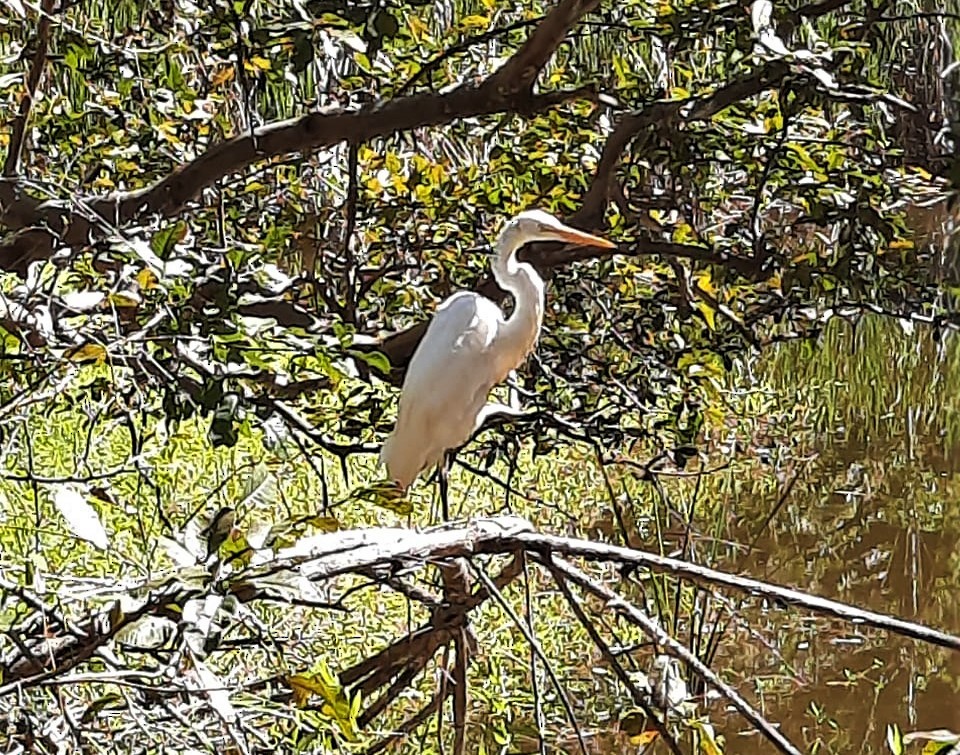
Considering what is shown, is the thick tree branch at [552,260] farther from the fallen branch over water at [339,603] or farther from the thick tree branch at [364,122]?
the fallen branch over water at [339,603]

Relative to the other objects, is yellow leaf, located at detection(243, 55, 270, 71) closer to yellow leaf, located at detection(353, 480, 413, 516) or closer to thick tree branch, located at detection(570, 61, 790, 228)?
thick tree branch, located at detection(570, 61, 790, 228)

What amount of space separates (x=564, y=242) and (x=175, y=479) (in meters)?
0.41

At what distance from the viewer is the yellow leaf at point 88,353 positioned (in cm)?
39

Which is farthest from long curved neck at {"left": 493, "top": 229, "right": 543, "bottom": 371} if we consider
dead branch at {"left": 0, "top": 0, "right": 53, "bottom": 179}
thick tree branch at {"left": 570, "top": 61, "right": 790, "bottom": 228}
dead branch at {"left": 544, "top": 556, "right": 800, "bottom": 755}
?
dead branch at {"left": 544, "top": 556, "right": 800, "bottom": 755}

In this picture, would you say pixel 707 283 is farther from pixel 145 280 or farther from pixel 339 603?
pixel 339 603

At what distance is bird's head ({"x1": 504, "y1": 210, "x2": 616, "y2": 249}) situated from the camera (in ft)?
3.06

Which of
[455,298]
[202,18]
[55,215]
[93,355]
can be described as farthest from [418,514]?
[93,355]

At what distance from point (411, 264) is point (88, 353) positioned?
0.65 metres

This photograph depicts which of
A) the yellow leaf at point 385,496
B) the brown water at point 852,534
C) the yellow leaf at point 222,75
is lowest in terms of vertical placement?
the brown water at point 852,534

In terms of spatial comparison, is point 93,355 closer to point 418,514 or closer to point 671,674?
point 671,674

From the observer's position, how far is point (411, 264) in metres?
1.03

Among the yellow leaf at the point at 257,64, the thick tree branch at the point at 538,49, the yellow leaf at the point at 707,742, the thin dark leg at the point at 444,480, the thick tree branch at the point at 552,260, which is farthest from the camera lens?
the thin dark leg at the point at 444,480

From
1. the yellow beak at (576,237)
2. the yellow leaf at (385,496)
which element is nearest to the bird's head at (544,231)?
the yellow beak at (576,237)

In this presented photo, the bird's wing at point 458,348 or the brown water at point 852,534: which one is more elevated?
the bird's wing at point 458,348
